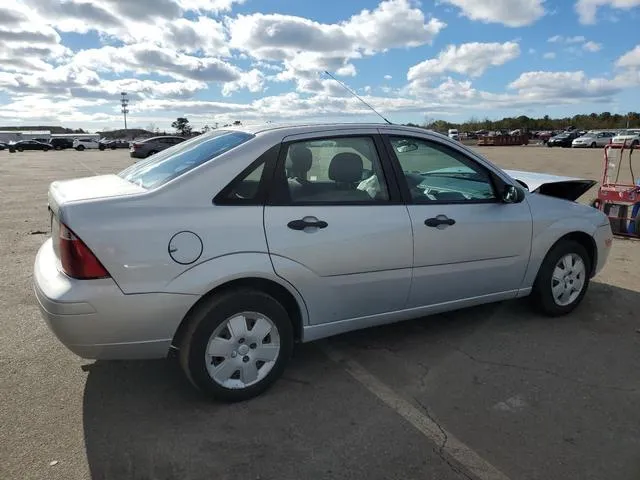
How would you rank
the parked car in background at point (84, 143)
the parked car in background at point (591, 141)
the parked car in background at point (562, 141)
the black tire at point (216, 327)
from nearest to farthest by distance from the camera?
the black tire at point (216, 327) → the parked car in background at point (591, 141) → the parked car in background at point (562, 141) → the parked car in background at point (84, 143)

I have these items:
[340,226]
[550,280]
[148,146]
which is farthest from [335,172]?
[148,146]

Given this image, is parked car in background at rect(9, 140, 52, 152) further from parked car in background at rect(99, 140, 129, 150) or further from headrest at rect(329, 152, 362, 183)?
headrest at rect(329, 152, 362, 183)

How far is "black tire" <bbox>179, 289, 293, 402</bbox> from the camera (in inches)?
115

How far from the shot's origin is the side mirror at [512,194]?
3.97 meters

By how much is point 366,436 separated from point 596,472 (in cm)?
116

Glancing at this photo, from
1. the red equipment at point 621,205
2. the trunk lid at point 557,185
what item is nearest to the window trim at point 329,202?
the trunk lid at point 557,185

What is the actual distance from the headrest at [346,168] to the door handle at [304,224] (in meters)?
0.39

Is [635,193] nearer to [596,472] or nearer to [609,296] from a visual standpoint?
[609,296]

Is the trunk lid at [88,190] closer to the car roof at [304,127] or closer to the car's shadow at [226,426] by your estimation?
the car roof at [304,127]

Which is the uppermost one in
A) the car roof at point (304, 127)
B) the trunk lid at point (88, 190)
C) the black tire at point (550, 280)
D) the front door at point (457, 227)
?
the car roof at point (304, 127)

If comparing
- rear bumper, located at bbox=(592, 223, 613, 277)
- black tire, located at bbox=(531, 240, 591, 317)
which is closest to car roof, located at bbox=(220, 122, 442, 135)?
black tire, located at bbox=(531, 240, 591, 317)

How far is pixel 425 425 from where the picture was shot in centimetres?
293

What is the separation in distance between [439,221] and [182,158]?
184 cm

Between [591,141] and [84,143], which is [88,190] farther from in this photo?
[84,143]
